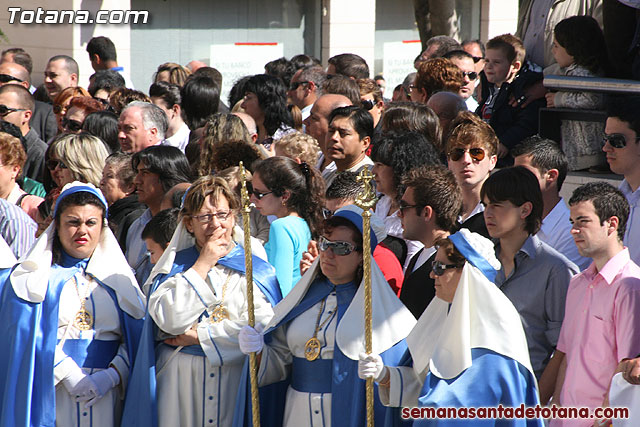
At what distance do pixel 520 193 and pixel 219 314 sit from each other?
168 cm

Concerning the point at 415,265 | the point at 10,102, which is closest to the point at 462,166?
the point at 415,265

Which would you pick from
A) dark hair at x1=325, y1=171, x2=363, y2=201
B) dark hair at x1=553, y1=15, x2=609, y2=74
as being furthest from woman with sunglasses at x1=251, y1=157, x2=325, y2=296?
dark hair at x1=553, y1=15, x2=609, y2=74

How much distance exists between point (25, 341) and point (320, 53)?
12362 mm

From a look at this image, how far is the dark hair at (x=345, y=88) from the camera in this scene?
8086 millimetres

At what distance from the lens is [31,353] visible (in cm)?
490

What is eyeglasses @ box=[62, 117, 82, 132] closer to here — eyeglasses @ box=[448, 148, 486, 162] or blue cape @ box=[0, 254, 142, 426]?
blue cape @ box=[0, 254, 142, 426]

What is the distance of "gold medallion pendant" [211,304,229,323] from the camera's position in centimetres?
484

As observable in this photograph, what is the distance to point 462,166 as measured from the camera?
558cm

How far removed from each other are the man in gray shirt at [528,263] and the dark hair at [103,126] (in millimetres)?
4230

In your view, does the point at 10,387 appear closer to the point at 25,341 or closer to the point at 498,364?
the point at 25,341

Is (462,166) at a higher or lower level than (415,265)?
higher

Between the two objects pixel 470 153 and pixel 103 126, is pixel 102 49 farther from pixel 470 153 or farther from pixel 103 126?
pixel 470 153

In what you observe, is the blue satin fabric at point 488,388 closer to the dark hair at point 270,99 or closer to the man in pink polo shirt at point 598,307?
the man in pink polo shirt at point 598,307

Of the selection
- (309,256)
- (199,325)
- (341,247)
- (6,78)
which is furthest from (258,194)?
(6,78)
